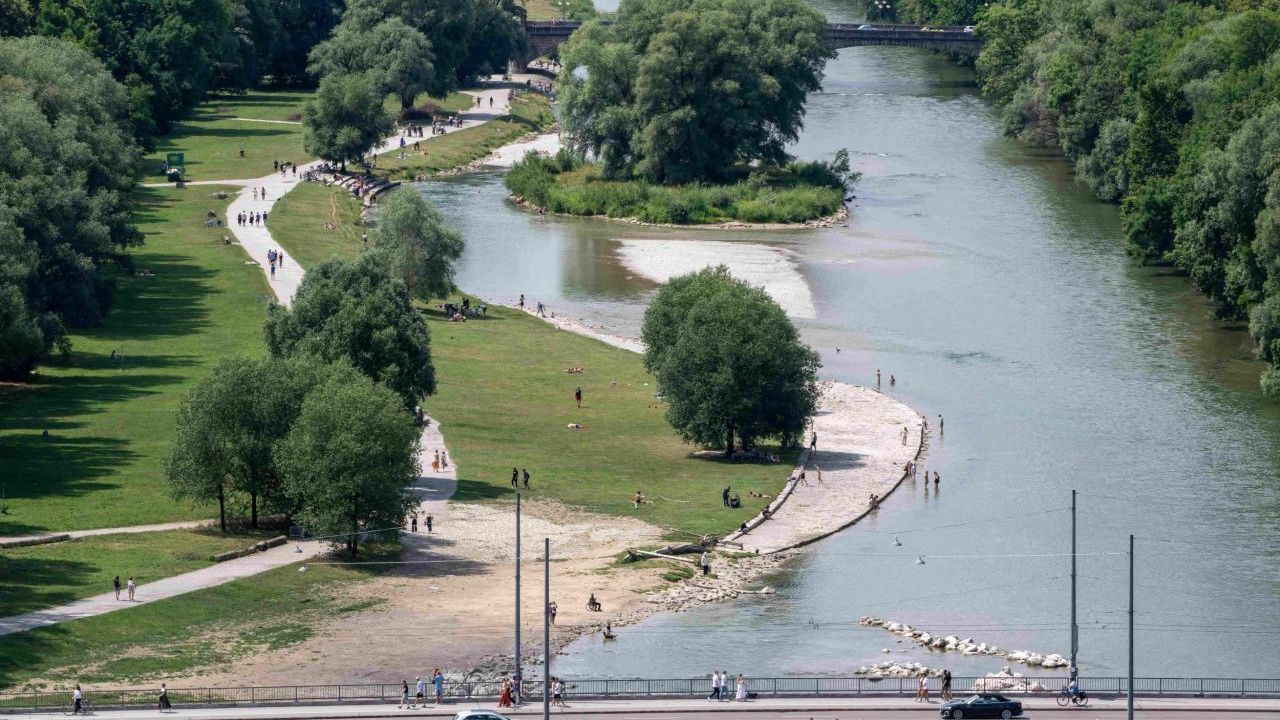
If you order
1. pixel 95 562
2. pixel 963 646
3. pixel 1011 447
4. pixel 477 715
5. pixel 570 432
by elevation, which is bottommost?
pixel 963 646

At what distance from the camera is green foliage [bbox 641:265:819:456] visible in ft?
407

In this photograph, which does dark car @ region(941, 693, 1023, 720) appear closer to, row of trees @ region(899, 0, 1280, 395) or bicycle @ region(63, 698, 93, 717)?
bicycle @ region(63, 698, 93, 717)

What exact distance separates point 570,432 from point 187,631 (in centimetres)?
3973

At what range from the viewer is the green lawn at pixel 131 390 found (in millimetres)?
106812

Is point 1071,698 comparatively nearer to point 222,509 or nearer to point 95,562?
point 95,562

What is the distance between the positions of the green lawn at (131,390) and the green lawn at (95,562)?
2.48m

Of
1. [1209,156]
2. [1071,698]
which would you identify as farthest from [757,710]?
[1209,156]

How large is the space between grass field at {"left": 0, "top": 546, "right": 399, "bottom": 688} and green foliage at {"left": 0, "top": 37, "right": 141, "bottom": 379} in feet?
83.1

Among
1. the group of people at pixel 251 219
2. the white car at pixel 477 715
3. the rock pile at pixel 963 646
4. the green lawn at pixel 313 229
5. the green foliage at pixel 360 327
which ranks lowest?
the rock pile at pixel 963 646

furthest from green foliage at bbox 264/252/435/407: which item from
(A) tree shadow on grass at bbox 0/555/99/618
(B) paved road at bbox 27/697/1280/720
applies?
(B) paved road at bbox 27/697/1280/720

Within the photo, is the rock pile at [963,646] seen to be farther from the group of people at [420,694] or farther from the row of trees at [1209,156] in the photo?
the row of trees at [1209,156]

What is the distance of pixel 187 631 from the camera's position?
91500mm

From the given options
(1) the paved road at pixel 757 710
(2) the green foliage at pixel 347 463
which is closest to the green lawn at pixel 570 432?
(2) the green foliage at pixel 347 463

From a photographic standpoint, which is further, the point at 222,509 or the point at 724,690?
the point at 222,509
